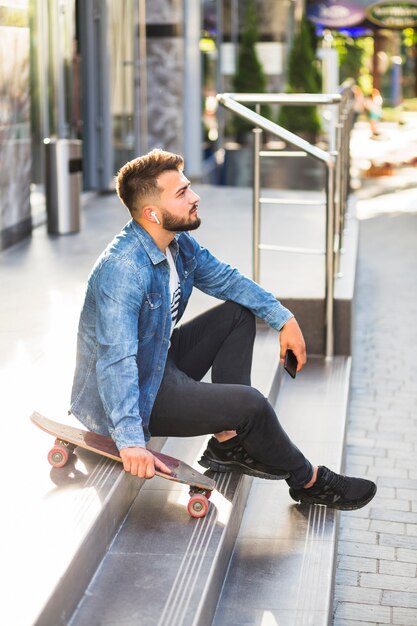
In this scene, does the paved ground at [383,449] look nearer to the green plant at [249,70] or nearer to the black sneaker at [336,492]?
the black sneaker at [336,492]

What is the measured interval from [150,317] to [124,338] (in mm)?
A: 244

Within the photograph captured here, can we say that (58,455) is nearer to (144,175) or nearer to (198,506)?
(198,506)

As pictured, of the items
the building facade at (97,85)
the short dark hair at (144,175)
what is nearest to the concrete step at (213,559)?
the short dark hair at (144,175)

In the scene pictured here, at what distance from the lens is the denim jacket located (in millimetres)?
3605

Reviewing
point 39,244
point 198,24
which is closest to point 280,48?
point 198,24

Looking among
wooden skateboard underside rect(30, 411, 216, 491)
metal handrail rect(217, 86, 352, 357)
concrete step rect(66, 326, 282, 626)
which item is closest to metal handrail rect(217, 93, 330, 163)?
metal handrail rect(217, 86, 352, 357)

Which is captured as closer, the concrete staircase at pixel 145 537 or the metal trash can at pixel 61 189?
the concrete staircase at pixel 145 537

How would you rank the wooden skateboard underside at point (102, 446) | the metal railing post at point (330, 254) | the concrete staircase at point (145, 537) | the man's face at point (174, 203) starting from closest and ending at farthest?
the concrete staircase at point (145, 537), the wooden skateboard underside at point (102, 446), the man's face at point (174, 203), the metal railing post at point (330, 254)

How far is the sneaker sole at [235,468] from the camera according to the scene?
13.5ft

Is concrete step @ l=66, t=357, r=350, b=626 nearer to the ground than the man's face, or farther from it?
nearer to the ground

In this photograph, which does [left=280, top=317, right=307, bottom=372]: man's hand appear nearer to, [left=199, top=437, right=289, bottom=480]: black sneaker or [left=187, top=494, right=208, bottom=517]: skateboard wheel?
[left=199, top=437, right=289, bottom=480]: black sneaker

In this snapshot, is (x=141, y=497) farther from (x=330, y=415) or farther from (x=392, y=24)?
(x=392, y=24)

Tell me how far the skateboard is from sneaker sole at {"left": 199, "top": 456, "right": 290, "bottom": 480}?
26 cm

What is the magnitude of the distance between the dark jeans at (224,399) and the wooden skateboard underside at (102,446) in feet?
0.59
